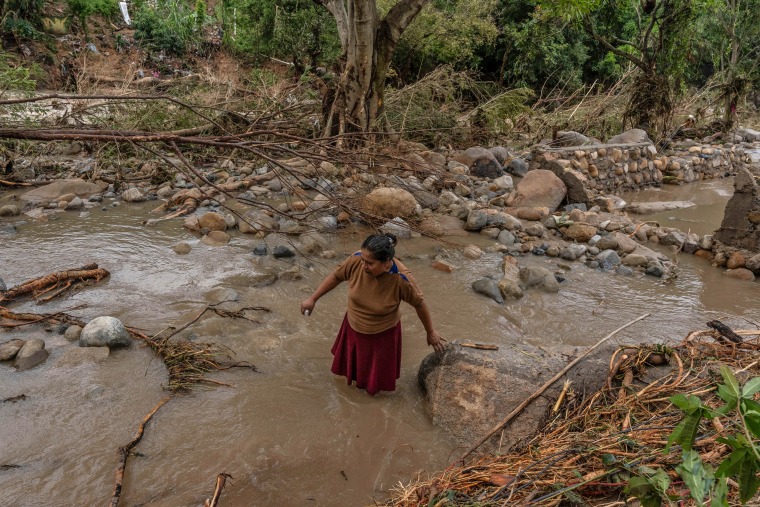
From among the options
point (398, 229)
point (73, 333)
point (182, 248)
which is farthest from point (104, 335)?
point (398, 229)

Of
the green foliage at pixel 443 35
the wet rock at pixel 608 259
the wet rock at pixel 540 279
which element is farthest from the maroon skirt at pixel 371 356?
the green foliage at pixel 443 35

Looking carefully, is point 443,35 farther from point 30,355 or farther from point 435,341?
point 30,355

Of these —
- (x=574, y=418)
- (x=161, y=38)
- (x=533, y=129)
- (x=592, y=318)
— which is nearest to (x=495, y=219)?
(x=592, y=318)

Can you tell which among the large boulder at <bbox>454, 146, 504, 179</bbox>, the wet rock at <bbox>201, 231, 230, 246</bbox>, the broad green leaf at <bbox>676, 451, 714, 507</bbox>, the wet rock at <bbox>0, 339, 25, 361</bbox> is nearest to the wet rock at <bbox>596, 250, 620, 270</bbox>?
the large boulder at <bbox>454, 146, 504, 179</bbox>

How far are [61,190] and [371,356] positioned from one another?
6350 mm

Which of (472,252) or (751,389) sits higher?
(751,389)

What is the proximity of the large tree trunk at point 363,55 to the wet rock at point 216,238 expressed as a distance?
2.53 m

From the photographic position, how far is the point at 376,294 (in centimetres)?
325

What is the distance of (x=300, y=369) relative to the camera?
397 cm

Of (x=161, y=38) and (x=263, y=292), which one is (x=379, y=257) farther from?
(x=161, y=38)

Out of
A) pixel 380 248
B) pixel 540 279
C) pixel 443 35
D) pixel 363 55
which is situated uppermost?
pixel 443 35

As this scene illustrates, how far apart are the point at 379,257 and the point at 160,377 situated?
188cm

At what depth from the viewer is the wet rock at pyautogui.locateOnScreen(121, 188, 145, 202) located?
300 inches

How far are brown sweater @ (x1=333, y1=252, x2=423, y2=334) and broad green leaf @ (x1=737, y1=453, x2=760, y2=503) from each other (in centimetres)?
215
